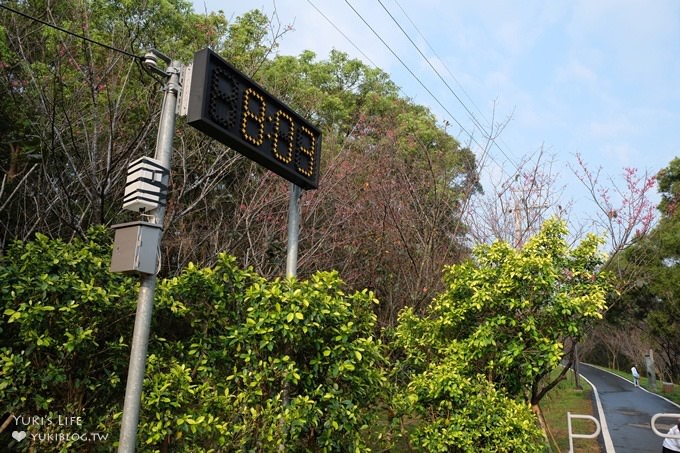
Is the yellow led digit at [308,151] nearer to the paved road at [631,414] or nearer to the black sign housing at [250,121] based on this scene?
the black sign housing at [250,121]

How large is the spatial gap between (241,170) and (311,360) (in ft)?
24.8

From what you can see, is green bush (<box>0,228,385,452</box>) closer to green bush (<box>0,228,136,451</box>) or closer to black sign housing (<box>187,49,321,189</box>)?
green bush (<box>0,228,136,451</box>)

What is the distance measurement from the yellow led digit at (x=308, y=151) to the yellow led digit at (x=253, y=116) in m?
0.66

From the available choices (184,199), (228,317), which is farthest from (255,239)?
(228,317)

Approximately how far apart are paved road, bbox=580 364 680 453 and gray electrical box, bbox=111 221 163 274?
10890mm

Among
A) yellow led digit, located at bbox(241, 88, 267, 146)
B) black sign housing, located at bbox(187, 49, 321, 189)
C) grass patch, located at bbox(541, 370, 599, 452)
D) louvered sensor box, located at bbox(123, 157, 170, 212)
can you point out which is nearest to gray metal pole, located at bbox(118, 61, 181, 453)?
louvered sensor box, located at bbox(123, 157, 170, 212)

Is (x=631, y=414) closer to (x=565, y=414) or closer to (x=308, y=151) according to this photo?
(x=565, y=414)

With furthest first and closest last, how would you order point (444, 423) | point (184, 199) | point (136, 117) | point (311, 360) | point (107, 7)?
point (107, 7) → point (184, 199) → point (136, 117) → point (444, 423) → point (311, 360)

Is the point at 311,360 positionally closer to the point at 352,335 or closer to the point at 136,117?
the point at 352,335

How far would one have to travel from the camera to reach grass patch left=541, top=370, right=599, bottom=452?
10.5m

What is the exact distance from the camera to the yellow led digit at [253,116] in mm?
4562

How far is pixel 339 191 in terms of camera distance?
36.3 ft

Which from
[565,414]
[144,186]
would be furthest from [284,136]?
[565,414]

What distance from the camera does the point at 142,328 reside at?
361 centimetres
